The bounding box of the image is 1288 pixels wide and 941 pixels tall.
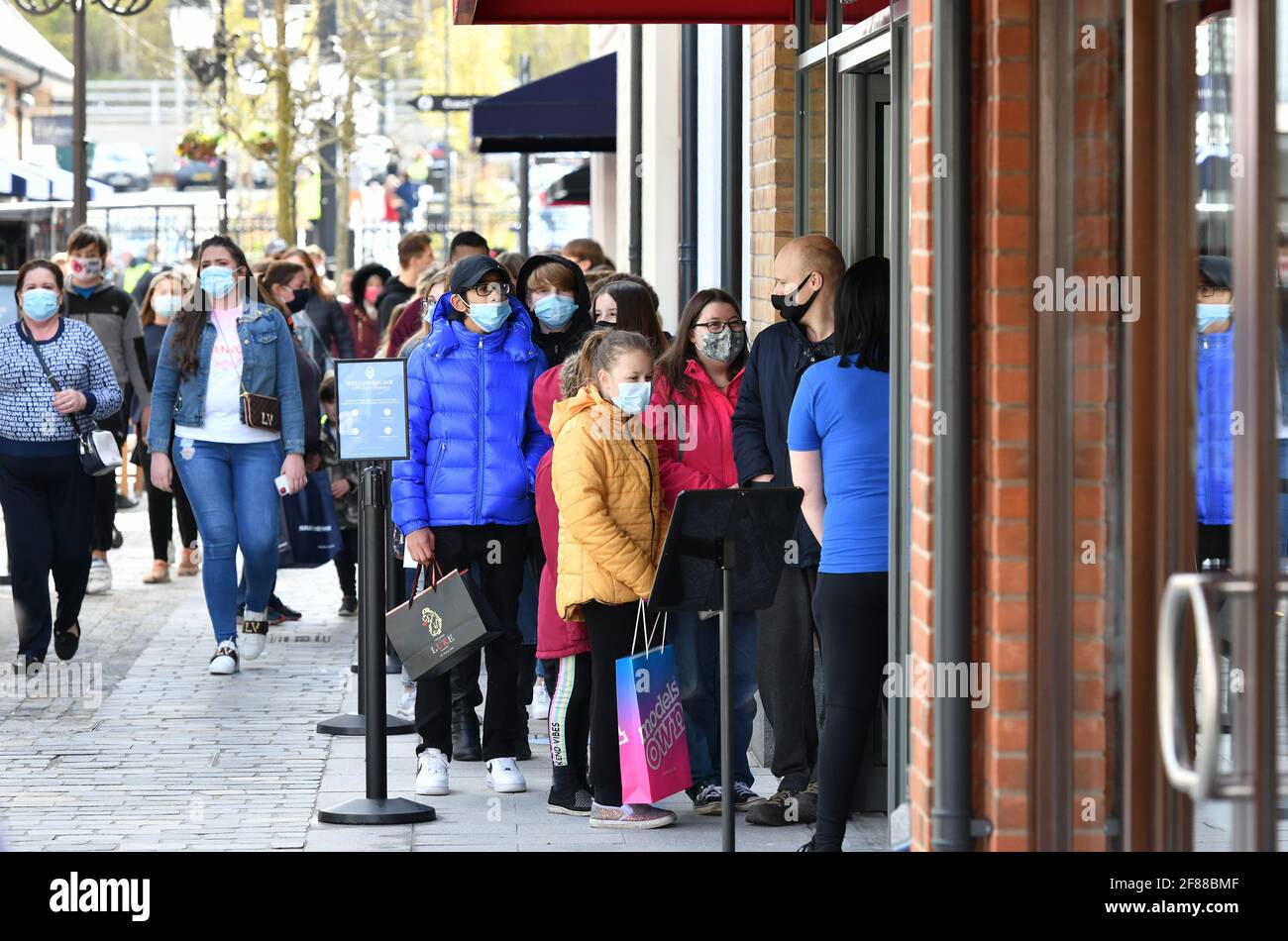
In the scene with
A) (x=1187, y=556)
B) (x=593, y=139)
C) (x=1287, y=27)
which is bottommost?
(x=1187, y=556)

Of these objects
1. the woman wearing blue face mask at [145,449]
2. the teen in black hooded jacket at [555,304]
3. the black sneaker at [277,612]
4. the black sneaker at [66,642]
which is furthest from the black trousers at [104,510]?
the teen in black hooded jacket at [555,304]

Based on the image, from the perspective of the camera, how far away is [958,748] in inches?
198

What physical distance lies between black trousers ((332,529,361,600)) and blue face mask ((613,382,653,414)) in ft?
16.1

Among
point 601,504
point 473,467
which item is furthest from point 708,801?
point 473,467

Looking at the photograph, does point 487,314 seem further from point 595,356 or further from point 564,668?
point 564,668

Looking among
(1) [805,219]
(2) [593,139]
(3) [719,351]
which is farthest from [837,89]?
(2) [593,139]

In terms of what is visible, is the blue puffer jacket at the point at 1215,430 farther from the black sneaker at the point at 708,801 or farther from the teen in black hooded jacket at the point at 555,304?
the teen in black hooded jacket at the point at 555,304

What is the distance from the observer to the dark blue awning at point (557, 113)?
54.5 ft

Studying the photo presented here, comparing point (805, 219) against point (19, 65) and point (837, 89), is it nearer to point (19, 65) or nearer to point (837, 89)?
point (837, 89)

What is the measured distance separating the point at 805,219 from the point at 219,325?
3.20 m

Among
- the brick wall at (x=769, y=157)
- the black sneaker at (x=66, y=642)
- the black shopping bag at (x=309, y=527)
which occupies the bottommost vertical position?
the black sneaker at (x=66, y=642)

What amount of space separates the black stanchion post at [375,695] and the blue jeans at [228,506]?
2.91m

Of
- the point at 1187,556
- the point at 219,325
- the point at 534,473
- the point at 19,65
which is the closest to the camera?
the point at 1187,556

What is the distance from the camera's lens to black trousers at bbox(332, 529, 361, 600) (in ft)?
37.3
